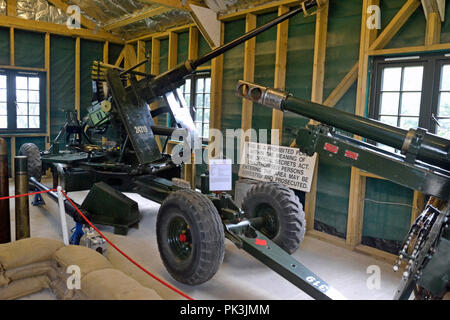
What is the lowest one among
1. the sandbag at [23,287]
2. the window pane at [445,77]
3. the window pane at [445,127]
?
the sandbag at [23,287]

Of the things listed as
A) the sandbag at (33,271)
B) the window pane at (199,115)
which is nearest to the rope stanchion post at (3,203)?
the sandbag at (33,271)

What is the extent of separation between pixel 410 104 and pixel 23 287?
4586mm

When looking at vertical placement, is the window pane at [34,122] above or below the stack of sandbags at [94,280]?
above

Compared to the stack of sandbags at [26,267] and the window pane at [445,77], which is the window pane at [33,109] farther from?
the window pane at [445,77]

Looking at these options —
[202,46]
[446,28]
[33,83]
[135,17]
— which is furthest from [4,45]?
[446,28]

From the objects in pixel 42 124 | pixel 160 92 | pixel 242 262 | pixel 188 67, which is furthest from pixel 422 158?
pixel 42 124

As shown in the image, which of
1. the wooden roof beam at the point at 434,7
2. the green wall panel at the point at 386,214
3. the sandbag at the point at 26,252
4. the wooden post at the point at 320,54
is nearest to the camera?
the sandbag at the point at 26,252

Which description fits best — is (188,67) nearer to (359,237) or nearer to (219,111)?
(219,111)

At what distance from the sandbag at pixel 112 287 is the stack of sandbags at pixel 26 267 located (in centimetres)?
74

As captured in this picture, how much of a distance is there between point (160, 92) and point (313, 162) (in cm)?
241

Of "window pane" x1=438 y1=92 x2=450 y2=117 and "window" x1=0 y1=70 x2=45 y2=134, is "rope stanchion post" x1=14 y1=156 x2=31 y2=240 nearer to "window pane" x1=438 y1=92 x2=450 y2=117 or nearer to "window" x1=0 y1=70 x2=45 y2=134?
"window pane" x1=438 y1=92 x2=450 y2=117

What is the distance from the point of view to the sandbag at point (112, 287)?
2.55 meters

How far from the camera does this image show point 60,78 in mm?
9305

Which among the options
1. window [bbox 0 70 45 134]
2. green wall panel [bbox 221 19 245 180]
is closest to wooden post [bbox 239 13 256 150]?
green wall panel [bbox 221 19 245 180]
